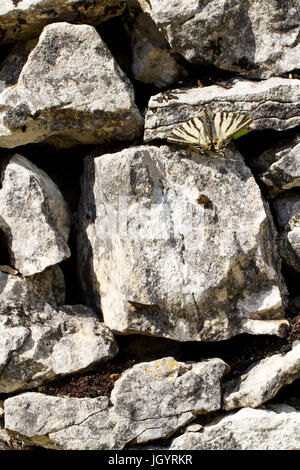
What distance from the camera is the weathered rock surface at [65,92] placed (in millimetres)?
6898

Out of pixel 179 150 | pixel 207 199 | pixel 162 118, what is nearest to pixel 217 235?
pixel 207 199

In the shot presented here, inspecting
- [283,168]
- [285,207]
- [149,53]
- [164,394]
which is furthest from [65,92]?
[164,394]

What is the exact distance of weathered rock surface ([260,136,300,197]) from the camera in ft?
23.1

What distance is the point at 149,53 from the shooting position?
24.8ft


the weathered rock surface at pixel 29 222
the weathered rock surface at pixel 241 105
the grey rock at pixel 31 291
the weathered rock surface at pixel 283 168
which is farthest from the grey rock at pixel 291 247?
the grey rock at pixel 31 291

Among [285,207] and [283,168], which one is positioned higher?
[283,168]

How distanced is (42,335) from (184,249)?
197 centimetres

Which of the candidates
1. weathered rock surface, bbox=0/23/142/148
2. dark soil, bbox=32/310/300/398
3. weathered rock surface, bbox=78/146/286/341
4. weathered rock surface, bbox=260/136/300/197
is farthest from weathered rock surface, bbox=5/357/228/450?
weathered rock surface, bbox=0/23/142/148

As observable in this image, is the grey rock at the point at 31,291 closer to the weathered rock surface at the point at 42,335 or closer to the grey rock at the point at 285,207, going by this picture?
the weathered rock surface at the point at 42,335

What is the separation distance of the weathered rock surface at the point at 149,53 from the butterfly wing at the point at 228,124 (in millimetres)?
1221

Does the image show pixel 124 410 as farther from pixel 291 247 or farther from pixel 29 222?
pixel 291 247

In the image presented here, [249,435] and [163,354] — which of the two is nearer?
[249,435]

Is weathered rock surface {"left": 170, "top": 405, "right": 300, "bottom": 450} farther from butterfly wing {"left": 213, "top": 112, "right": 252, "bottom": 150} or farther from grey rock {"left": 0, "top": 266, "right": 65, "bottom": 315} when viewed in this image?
butterfly wing {"left": 213, "top": 112, "right": 252, "bottom": 150}

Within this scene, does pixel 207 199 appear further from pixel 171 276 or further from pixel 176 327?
pixel 176 327
